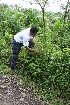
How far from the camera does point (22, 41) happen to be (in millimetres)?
7961

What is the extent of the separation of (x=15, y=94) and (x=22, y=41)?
1650 millimetres

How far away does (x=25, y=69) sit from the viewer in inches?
331

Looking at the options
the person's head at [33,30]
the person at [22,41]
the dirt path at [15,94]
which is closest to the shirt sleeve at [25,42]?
the person at [22,41]

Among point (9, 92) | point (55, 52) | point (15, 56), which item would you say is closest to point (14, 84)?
point (9, 92)

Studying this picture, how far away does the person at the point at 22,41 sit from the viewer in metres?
7.71

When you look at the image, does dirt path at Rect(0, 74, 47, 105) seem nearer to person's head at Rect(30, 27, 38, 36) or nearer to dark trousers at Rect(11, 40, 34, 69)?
dark trousers at Rect(11, 40, 34, 69)

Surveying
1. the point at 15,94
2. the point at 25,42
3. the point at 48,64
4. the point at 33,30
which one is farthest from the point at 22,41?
the point at 15,94

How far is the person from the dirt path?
2.26ft

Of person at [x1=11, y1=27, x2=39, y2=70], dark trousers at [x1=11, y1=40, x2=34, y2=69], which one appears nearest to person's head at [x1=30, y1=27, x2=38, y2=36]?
person at [x1=11, y1=27, x2=39, y2=70]

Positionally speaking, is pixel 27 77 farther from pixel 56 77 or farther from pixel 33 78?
pixel 56 77

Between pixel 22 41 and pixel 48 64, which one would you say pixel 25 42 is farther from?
pixel 48 64

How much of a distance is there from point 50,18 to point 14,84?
17.3 ft

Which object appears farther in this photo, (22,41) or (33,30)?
(22,41)

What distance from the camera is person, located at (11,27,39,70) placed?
771 centimetres
